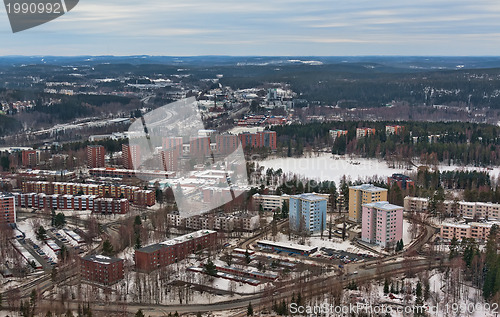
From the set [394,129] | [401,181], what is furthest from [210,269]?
[394,129]

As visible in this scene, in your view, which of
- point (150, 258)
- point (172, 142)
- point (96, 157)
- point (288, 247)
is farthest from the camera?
point (172, 142)

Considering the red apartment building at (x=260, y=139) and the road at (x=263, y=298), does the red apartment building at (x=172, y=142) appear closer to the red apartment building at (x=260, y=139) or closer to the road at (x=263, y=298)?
the red apartment building at (x=260, y=139)

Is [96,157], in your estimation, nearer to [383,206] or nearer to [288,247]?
[288,247]

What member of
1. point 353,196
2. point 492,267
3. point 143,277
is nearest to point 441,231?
point 353,196

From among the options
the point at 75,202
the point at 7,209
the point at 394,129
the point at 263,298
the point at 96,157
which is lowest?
the point at 263,298

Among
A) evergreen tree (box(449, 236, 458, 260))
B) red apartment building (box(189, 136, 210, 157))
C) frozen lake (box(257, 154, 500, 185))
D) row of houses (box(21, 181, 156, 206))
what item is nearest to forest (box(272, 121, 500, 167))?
frozen lake (box(257, 154, 500, 185))
